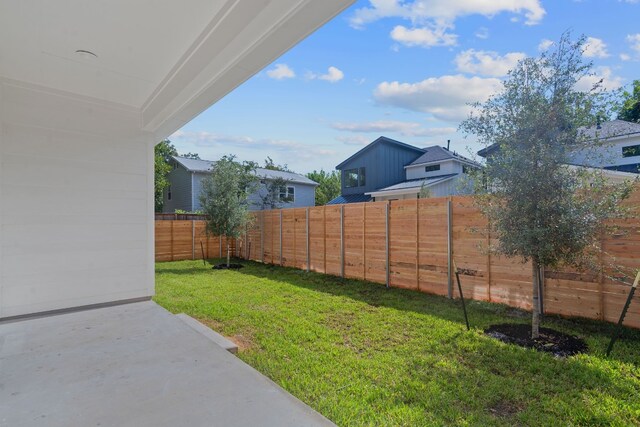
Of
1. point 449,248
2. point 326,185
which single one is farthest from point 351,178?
point 326,185

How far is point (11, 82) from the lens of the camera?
408 centimetres

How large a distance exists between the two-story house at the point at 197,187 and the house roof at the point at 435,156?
6768 millimetres

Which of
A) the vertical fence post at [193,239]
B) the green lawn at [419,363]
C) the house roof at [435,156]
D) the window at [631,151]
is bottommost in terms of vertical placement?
the green lawn at [419,363]

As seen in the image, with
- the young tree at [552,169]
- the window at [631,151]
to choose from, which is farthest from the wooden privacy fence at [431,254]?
the window at [631,151]

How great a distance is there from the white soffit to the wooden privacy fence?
11.3 feet

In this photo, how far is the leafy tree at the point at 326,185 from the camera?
30081 millimetres

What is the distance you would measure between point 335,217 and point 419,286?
2.68 meters

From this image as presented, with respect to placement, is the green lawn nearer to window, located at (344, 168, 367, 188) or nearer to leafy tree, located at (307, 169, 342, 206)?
window, located at (344, 168, 367, 188)

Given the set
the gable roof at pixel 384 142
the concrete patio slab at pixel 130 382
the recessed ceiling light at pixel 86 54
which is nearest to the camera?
the concrete patio slab at pixel 130 382

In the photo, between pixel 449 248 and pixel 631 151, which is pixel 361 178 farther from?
pixel 449 248

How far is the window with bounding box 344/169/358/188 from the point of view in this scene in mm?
18281

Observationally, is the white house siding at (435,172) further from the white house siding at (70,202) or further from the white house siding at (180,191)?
the white house siding at (70,202)

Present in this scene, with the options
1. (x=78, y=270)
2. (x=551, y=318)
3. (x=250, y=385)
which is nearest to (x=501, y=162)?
(x=551, y=318)

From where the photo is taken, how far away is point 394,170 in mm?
17328
